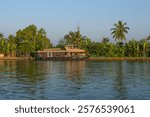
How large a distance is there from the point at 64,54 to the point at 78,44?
645 cm

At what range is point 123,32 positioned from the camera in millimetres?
80750

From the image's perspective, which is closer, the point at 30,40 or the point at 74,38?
the point at 74,38

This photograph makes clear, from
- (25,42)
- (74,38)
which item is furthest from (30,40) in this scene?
(74,38)

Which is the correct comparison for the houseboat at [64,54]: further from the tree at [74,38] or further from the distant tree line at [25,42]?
the distant tree line at [25,42]

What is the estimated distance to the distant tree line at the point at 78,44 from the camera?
257 feet

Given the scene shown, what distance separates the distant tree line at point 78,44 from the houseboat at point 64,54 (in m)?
4.01

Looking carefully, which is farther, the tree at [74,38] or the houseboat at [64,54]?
the tree at [74,38]

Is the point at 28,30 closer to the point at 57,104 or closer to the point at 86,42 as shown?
the point at 86,42

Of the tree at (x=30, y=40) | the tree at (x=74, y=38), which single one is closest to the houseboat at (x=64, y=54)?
the tree at (x=74, y=38)

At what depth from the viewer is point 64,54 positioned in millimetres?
79938

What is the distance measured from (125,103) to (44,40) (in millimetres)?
88343

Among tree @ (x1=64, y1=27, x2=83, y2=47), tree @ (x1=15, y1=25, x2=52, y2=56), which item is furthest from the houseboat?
tree @ (x1=15, y1=25, x2=52, y2=56)

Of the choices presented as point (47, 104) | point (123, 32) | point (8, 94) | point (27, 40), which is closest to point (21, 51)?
point (27, 40)

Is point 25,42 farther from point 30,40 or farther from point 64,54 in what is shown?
point 64,54
